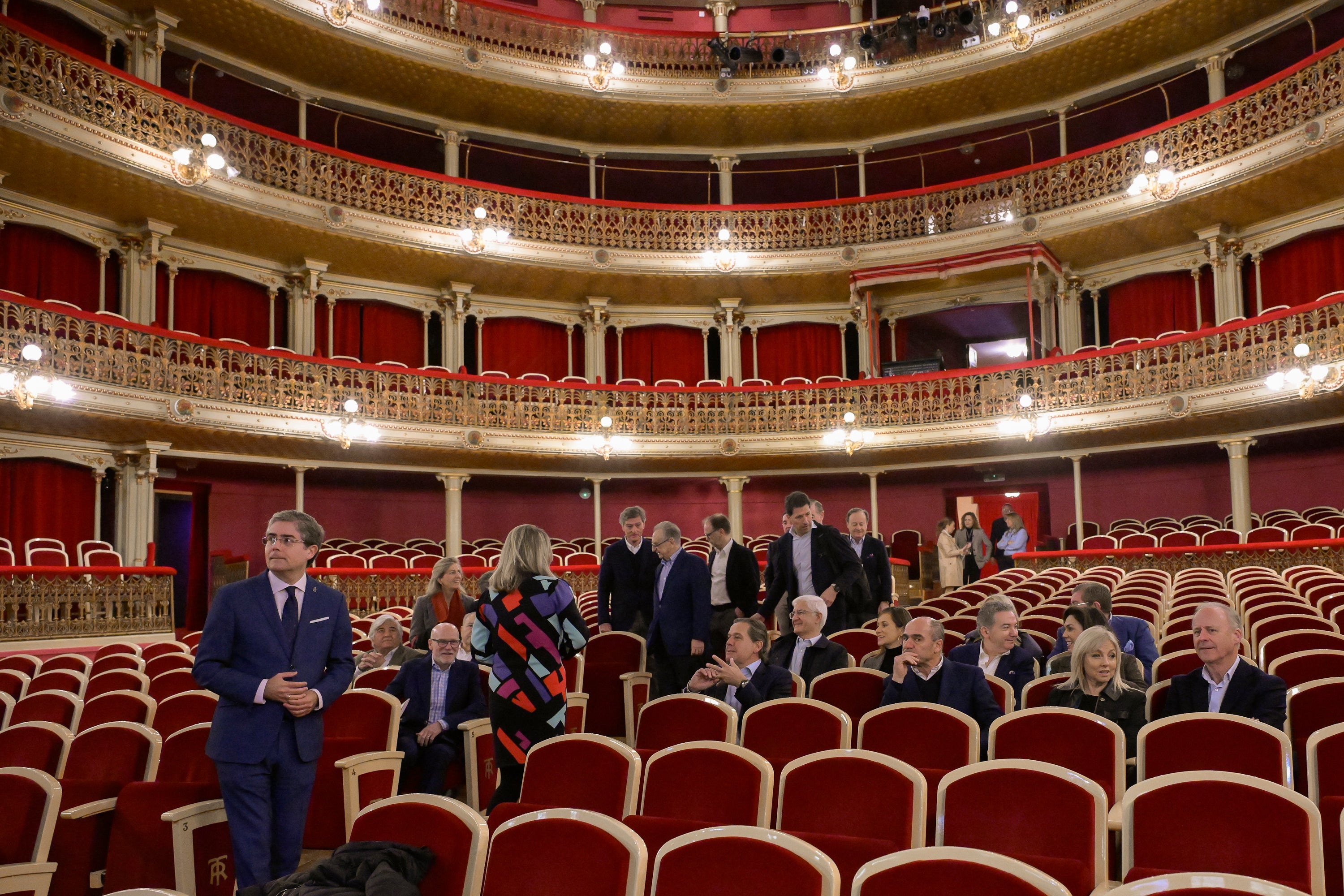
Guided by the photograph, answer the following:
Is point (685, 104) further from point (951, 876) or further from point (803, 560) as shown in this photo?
point (951, 876)

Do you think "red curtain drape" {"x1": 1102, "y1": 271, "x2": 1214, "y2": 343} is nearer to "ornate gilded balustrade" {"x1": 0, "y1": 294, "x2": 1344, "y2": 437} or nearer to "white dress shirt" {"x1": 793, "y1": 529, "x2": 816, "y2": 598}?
"ornate gilded balustrade" {"x1": 0, "y1": 294, "x2": 1344, "y2": 437}

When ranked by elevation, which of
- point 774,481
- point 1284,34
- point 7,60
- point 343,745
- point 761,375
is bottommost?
point 343,745

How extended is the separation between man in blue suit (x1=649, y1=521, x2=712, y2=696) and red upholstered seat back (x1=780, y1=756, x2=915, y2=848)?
2083mm

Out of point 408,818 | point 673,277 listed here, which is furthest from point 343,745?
point 673,277

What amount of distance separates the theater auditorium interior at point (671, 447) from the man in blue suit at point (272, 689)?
0.02 meters

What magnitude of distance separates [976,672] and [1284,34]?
14.6 m

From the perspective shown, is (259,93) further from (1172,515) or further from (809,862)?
(809,862)

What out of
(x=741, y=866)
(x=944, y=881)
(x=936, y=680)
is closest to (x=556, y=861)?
(x=741, y=866)

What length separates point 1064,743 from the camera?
10.7 ft

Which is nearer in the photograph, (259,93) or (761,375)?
(259,93)

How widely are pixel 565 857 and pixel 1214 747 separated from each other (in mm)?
2094

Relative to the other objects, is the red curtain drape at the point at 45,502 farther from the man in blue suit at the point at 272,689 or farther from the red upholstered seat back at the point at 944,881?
the red upholstered seat back at the point at 944,881

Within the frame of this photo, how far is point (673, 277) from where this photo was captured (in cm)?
1623

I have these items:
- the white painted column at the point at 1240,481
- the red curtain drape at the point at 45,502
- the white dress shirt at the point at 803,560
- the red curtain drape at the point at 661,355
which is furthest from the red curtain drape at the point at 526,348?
the white dress shirt at the point at 803,560
